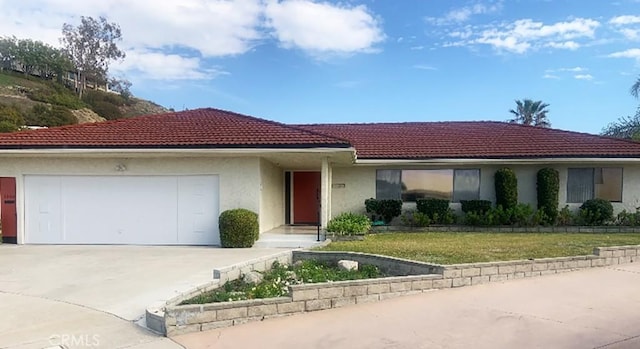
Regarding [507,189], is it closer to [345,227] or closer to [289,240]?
[345,227]

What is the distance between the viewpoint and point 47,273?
8.50m

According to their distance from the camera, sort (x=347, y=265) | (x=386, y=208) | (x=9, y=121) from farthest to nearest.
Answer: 1. (x=9, y=121)
2. (x=386, y=208)
3. (x=347, y=265)

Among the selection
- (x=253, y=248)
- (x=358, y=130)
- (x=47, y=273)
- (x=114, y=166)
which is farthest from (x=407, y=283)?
(x=358, y=130)

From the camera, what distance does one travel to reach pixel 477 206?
15438 millimetres

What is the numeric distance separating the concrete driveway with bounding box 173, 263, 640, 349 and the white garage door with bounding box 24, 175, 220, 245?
7.54m

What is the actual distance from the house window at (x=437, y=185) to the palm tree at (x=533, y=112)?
2659cm

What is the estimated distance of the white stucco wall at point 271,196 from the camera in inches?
529

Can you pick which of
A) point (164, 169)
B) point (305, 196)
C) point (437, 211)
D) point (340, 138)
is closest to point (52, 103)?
point (305, 196)

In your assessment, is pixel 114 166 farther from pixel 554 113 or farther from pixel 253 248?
pixel 554 113

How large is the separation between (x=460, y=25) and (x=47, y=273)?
16.2 m

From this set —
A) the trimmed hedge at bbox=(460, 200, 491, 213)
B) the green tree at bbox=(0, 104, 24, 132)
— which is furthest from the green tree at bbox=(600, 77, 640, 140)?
the green tree at bbox=(0, 104, 24, 132)

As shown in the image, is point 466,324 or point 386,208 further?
point 386,208

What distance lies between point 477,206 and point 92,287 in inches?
483

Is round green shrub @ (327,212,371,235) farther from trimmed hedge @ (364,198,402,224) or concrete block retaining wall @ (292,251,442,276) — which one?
concrete block retaining wall @ (292,251,442,276)
